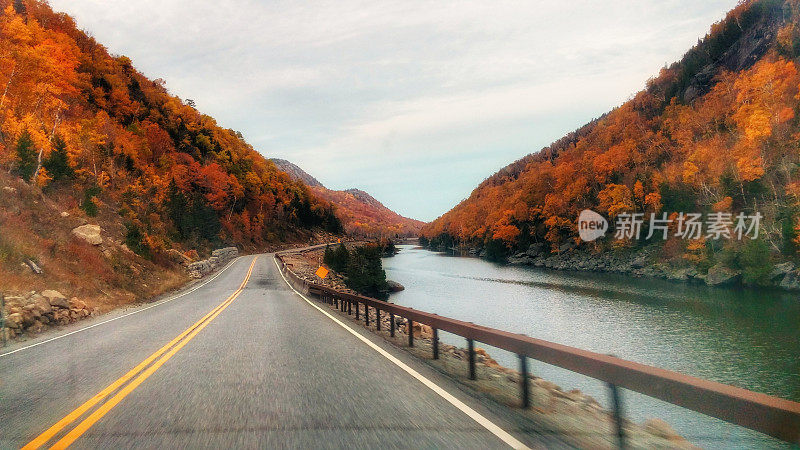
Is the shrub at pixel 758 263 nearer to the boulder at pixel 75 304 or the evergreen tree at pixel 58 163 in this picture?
the boulder at pixel 75 304

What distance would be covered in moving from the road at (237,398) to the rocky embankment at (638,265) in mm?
43799

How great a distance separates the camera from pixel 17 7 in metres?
49.0

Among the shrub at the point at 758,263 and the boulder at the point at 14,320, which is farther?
the shrub at the point at 758,263

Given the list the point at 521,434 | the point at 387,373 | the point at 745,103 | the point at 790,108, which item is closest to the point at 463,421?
the point at 521,434

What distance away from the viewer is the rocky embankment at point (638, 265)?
38312mm

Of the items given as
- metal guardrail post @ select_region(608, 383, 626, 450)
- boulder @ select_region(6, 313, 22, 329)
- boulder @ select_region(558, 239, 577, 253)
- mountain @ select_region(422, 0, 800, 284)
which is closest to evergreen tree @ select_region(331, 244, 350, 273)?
mountain @ select_region(422, 0, 800, 284)

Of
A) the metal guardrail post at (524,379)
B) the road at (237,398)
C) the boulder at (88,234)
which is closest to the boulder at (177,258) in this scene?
the boulder at (88,234)

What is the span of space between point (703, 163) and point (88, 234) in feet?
203

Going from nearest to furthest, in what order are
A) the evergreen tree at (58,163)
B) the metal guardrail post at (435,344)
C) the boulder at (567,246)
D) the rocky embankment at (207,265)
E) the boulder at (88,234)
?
the metal guardrail post at (435,344)
the boulder at (88,234)
the evergreen tree at (58,163)
the rocky embankment at (207,265)
the boulder at (567,246)

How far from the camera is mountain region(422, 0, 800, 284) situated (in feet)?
143

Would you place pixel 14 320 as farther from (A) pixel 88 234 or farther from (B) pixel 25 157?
(B) pixel 25 157

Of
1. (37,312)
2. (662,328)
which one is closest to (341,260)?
(662,328)

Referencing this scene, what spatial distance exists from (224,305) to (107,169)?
30.5 meters

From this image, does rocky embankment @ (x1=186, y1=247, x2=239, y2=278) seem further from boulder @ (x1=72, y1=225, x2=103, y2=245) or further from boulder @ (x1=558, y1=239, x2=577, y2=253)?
boulder @ (x1=558, y1=239, x2=577, y2=253)
